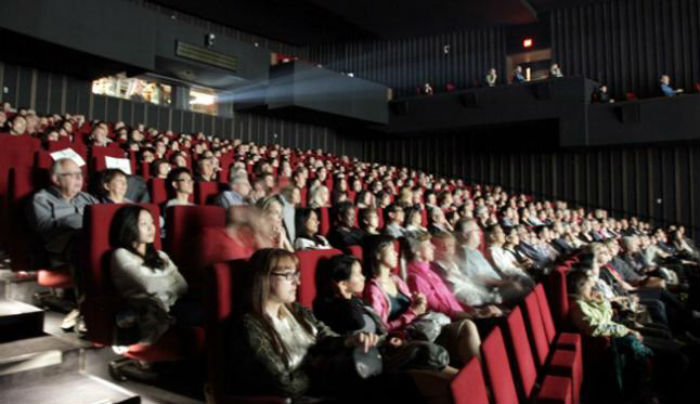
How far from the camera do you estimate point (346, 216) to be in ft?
3.09

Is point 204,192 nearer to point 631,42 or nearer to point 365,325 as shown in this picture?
point 365,325

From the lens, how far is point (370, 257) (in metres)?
0.69

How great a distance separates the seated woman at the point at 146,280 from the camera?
20.2 inches

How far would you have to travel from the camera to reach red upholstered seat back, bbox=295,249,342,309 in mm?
561

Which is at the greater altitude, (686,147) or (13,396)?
(686,147)

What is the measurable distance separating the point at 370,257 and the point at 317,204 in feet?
1.39

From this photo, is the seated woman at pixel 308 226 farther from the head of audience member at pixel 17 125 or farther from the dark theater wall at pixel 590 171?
the dark theater wall at pixel 590 171

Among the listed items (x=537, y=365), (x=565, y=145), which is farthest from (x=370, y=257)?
(x=565, y=145)

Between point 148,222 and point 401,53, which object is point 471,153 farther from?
point 148,222

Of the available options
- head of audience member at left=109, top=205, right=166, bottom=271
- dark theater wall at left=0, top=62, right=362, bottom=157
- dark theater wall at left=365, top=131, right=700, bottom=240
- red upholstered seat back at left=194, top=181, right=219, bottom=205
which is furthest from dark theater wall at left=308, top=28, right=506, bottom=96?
head of audience member at left=109, top=205, right=166, bottom=271

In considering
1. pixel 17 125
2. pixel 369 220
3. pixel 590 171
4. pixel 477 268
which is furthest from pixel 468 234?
pixel 590 171

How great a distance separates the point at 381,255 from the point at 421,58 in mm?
3164

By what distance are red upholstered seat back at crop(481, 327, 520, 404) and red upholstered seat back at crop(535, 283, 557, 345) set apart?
0.28 meters

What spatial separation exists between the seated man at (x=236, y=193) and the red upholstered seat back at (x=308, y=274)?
347mm
